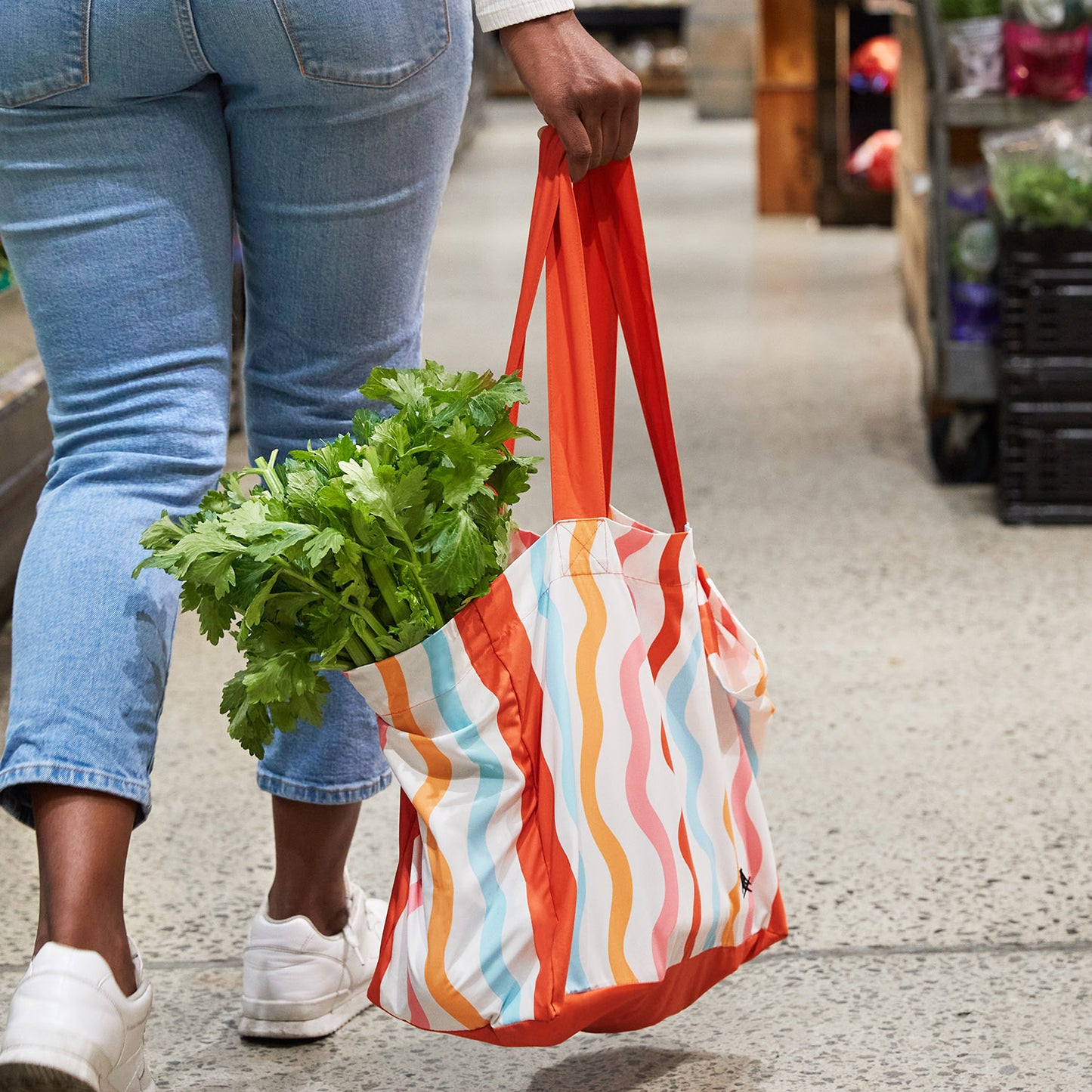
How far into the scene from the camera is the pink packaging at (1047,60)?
284 cm

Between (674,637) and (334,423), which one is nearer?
(674,637)

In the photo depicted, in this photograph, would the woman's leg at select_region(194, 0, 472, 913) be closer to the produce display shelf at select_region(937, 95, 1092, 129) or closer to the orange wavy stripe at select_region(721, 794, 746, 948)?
the orange wavy stripe at select_region(721, 794, 746, 948)

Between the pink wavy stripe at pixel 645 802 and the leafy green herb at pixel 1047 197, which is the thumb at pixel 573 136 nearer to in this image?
the pink wavy stripe at pixel 645 802

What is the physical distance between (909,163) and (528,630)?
3592mm

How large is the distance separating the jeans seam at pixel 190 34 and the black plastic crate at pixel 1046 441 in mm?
1990

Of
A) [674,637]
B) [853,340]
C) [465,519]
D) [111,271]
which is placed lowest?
[853,340]

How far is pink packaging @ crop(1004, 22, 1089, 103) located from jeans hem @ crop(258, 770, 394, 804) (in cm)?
221

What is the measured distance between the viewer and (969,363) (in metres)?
2.90

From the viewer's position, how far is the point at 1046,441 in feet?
8.86

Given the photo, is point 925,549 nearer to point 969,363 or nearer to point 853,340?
point 969,363

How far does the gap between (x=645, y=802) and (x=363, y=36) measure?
0.55 meters

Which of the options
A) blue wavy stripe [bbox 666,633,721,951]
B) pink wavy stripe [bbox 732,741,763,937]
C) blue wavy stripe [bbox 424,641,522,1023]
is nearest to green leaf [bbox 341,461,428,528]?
blue wavy stripe [bbox 424,641,522,1023]

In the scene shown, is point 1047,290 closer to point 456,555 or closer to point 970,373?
point 970,373

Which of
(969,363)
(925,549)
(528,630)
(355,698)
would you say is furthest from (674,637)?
(969,363)
